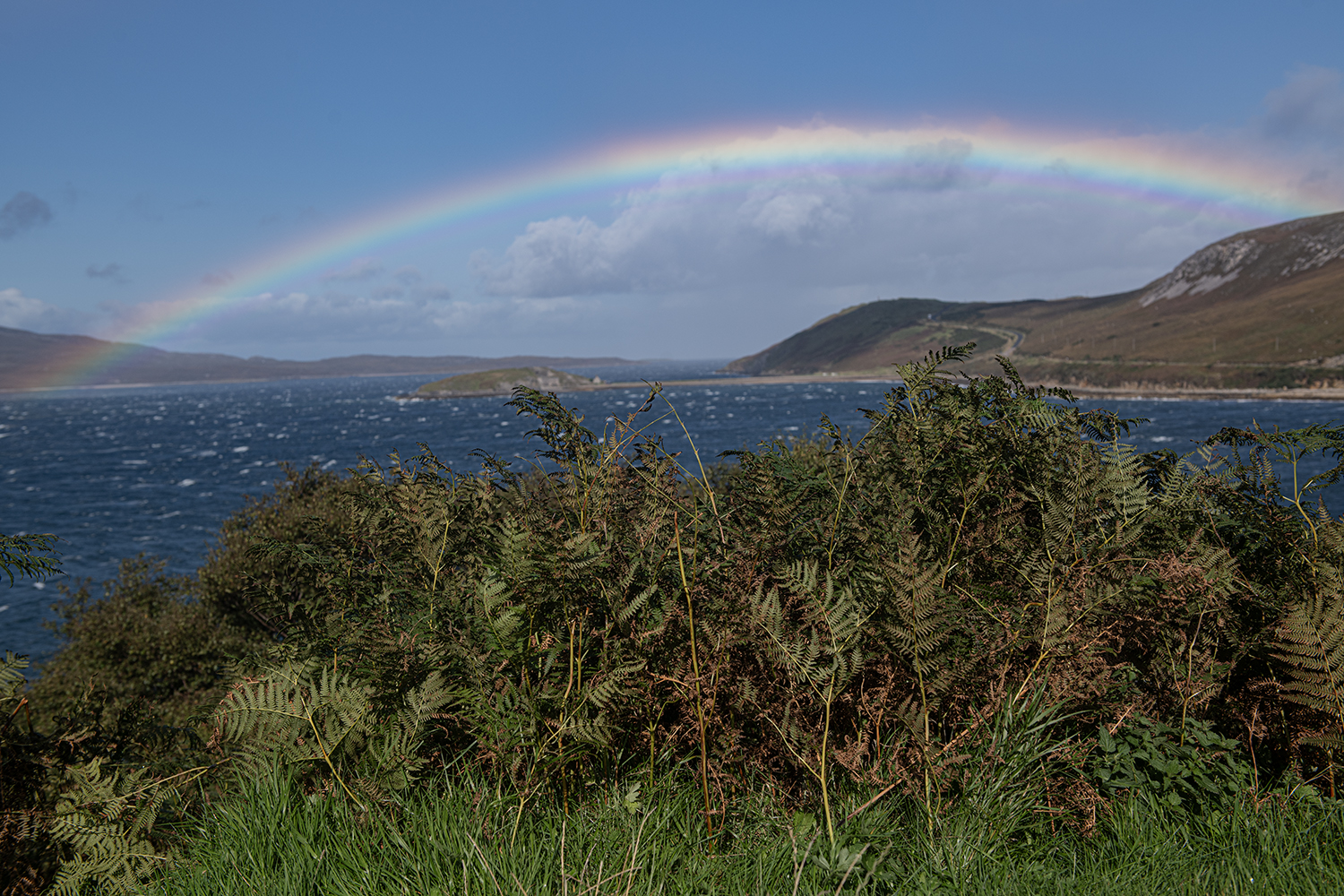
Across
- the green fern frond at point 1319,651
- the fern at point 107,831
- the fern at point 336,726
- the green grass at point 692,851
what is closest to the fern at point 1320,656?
the green fern frond at point 1319,651

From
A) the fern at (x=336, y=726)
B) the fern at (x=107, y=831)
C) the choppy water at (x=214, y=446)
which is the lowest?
the choppy water at (x=214, y=446)

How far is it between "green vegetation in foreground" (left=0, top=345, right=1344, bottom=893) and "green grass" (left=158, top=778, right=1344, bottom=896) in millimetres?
13

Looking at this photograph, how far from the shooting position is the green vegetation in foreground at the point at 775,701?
7.46 ft

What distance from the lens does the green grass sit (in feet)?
6.95

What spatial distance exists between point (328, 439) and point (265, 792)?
11813 cm

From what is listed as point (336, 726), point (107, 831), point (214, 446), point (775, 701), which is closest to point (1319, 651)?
point (775, 701)

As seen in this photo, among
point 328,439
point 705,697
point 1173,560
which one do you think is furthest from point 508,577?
point 328,439

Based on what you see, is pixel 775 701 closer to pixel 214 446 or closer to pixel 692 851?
pixel 692 851

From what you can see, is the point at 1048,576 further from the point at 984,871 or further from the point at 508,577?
the point at 508,577

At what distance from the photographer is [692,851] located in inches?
90.1

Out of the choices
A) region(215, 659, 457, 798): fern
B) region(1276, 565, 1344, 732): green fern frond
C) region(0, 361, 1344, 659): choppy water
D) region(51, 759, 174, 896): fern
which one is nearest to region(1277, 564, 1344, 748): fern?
region(1276, 565, 1344, 732): green fern frond

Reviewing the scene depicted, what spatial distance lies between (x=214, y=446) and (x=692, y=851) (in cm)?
13449

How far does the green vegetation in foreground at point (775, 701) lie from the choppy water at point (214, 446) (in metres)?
14.3

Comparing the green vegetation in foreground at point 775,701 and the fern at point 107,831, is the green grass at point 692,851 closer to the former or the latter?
the green vegetation in foreground at point 775,701
